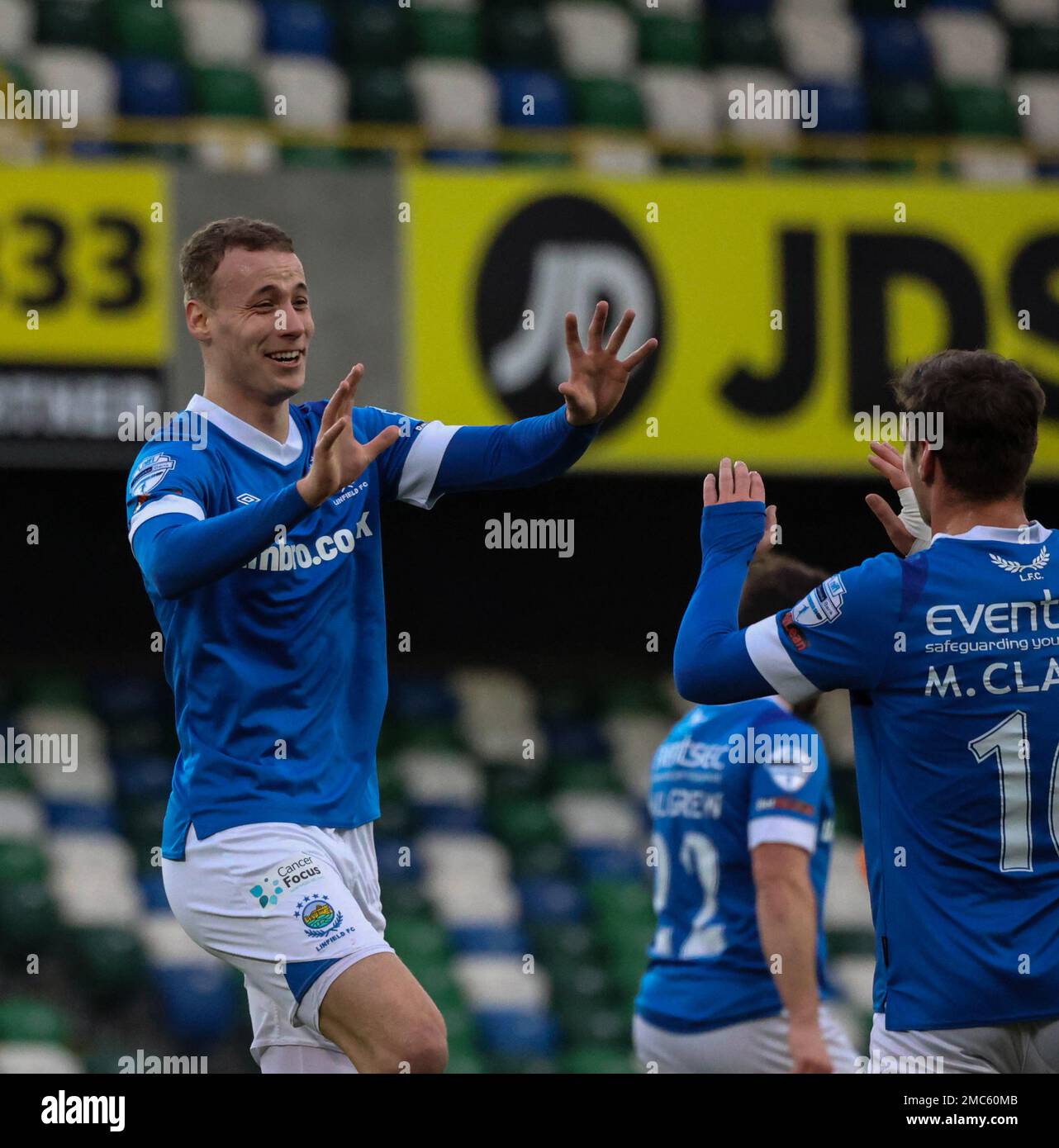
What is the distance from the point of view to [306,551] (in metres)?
3.88

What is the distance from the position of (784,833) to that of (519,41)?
7.07m

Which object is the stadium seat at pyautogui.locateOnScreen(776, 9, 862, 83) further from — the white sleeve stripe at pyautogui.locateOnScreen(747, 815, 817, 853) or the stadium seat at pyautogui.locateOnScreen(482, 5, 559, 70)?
the white sleeve stripe at pyautogui.locateOnScreen(747, 815, 817, 853)

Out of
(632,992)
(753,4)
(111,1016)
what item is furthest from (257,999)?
(753,4)

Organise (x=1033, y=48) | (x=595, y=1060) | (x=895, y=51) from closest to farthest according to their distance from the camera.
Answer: (x=595, y=1060), (x=895, y=51), (x=1033, y=48)

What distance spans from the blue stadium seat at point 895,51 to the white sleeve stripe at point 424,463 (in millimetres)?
7822

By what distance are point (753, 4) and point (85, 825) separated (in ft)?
20.4

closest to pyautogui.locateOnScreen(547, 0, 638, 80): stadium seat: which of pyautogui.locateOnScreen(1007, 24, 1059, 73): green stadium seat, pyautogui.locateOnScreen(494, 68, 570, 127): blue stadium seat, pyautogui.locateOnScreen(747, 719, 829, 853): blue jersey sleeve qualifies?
pyautogui.locateOnScreen(494, 68, 570, 127): blue stadium seat

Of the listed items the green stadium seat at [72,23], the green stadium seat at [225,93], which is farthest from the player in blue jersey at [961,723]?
the green stadium seat at [72,23]

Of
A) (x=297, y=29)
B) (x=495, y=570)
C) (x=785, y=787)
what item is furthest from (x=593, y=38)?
(x=785, y=787)

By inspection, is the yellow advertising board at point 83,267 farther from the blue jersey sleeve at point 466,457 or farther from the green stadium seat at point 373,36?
the blue jersey sleeve at point 466,457

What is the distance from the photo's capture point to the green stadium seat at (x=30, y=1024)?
804cm

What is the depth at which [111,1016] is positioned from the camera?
8.43 metres

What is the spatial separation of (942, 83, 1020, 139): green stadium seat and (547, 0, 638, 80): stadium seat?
6.20 feet

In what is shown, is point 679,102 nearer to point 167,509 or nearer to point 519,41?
point 519,41
